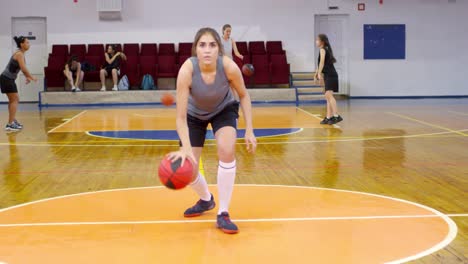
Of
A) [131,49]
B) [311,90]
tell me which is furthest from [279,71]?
[131,49]

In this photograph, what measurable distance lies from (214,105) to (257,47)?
17923mm

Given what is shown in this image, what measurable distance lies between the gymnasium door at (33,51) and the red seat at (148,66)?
3823 mm

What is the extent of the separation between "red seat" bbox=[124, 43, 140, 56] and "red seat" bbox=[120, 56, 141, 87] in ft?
1.66

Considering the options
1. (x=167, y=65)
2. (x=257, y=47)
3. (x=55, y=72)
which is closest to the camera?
(x=55, y=72)

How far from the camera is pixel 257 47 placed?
22797 millimetres

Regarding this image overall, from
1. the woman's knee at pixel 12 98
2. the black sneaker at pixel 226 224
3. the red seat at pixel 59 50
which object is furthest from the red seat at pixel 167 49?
the black sneaker at pixel 226 224

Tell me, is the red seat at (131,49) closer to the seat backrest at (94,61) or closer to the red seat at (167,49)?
the red seat at (167,49)

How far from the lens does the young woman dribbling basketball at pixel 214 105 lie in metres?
4.89

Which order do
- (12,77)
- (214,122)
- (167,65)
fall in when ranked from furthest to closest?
1. (167,65)
2. (12,77)
3. (214,122)

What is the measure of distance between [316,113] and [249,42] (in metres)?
6.79

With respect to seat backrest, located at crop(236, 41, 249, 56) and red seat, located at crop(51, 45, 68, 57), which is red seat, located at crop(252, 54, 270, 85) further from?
red seat, located at crop(51, 45, 68, 57)

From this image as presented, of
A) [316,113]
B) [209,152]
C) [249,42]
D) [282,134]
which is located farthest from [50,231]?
[249,42]

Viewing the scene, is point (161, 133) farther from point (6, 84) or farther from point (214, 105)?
point (214, 105)

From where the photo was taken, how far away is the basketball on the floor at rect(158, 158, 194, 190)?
4.45m
